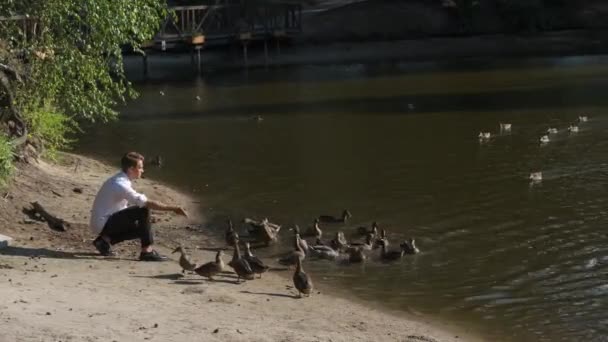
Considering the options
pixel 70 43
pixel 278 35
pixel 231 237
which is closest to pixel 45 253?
pixel 231 237

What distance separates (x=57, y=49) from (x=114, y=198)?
5874 mm

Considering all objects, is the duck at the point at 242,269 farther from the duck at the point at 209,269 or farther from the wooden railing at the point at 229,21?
the wooden railing at the point at 229,21

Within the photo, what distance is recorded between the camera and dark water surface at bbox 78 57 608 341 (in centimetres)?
1309

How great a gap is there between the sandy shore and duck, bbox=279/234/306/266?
425 mm

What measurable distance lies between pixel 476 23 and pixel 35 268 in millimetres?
45203

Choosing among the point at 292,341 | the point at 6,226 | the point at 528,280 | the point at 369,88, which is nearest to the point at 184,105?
the point at 369,88

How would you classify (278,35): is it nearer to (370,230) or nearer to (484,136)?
(484,136)

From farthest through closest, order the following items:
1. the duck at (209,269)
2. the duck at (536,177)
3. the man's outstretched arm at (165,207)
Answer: the duck at (536,177) → the duck at (209,269) → the man's outstretched arm at (165,207)

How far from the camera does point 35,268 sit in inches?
483

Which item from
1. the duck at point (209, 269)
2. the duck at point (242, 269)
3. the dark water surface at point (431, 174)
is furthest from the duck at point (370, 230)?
the duck at point (209, 269)

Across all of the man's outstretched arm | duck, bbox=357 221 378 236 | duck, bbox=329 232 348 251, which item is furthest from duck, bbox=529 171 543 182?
the man's outstretched arm

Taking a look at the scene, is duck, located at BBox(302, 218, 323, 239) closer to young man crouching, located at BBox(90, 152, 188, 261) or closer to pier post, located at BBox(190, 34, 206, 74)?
young man crouching, located at BBox(90, 152, 188, 261)

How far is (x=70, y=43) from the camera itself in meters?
18.1

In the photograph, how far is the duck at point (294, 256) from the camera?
46.8 ft
